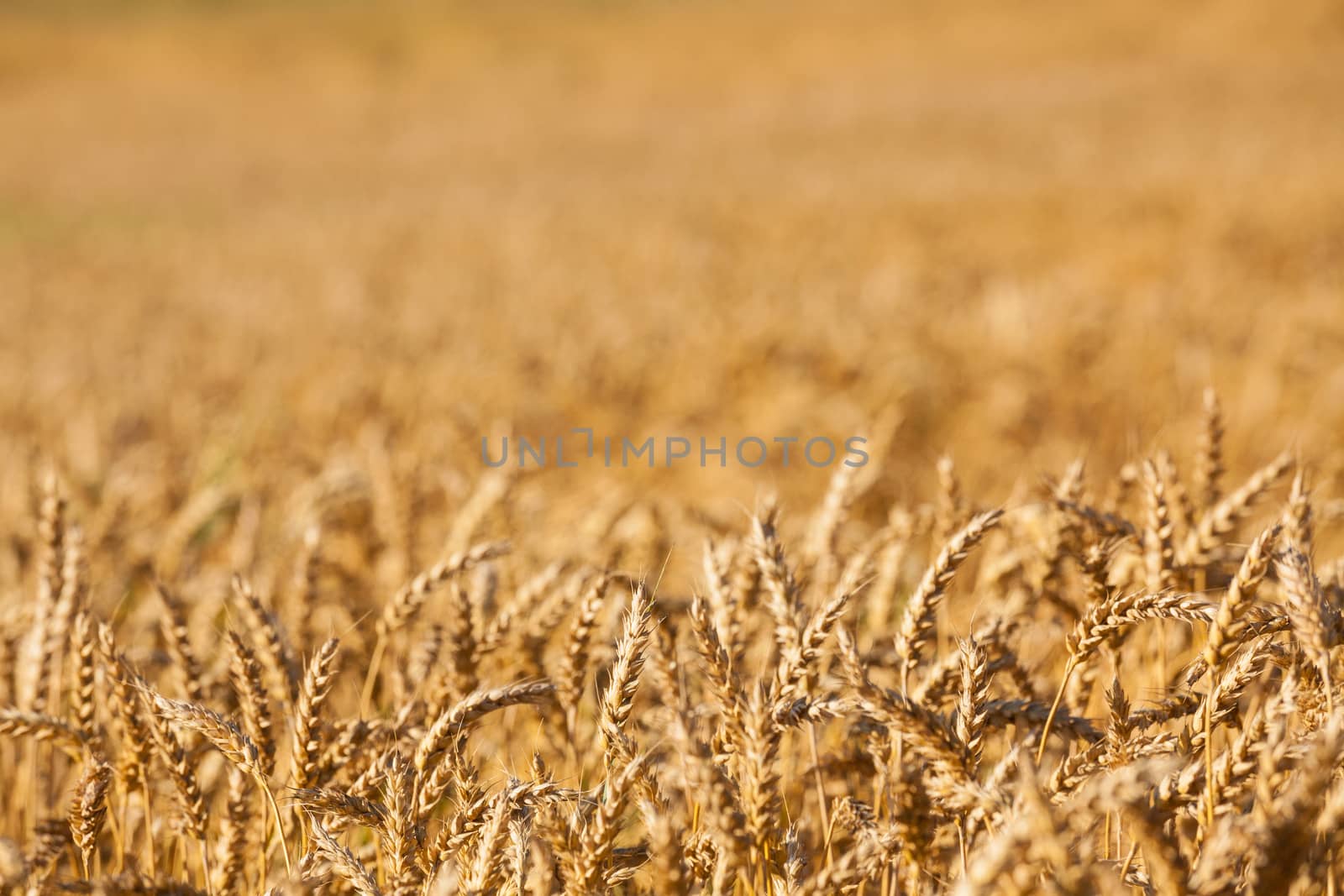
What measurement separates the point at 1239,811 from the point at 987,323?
4591 millimetres

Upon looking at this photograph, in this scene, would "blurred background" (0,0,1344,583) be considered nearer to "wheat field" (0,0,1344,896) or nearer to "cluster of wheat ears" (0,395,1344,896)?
"wheat field" (0,0,1344,896)

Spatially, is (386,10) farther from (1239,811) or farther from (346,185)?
(1239,811)

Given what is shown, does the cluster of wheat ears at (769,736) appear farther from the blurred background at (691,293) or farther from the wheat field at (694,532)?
the blurred background at (691,293)

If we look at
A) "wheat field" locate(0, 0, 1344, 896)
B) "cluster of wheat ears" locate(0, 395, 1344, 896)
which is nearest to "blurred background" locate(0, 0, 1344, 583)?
"wheat field" locate(0, 0, 1344, 896)

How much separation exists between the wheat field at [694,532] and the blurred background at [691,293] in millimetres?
47

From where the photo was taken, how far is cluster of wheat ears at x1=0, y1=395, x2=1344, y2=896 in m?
1.03

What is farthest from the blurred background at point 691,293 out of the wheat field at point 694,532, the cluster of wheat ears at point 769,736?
the cluster of wheat ears at point 769,736

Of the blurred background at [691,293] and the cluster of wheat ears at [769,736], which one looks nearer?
the cluster of wheat ears at [769,736]

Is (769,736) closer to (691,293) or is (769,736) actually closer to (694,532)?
(694,532)

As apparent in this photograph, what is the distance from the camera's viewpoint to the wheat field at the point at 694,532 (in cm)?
113

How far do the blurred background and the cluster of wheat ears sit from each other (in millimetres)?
496

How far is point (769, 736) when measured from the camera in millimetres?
1073

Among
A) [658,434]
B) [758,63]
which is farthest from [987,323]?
[758,63]

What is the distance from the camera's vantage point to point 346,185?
565 inches
